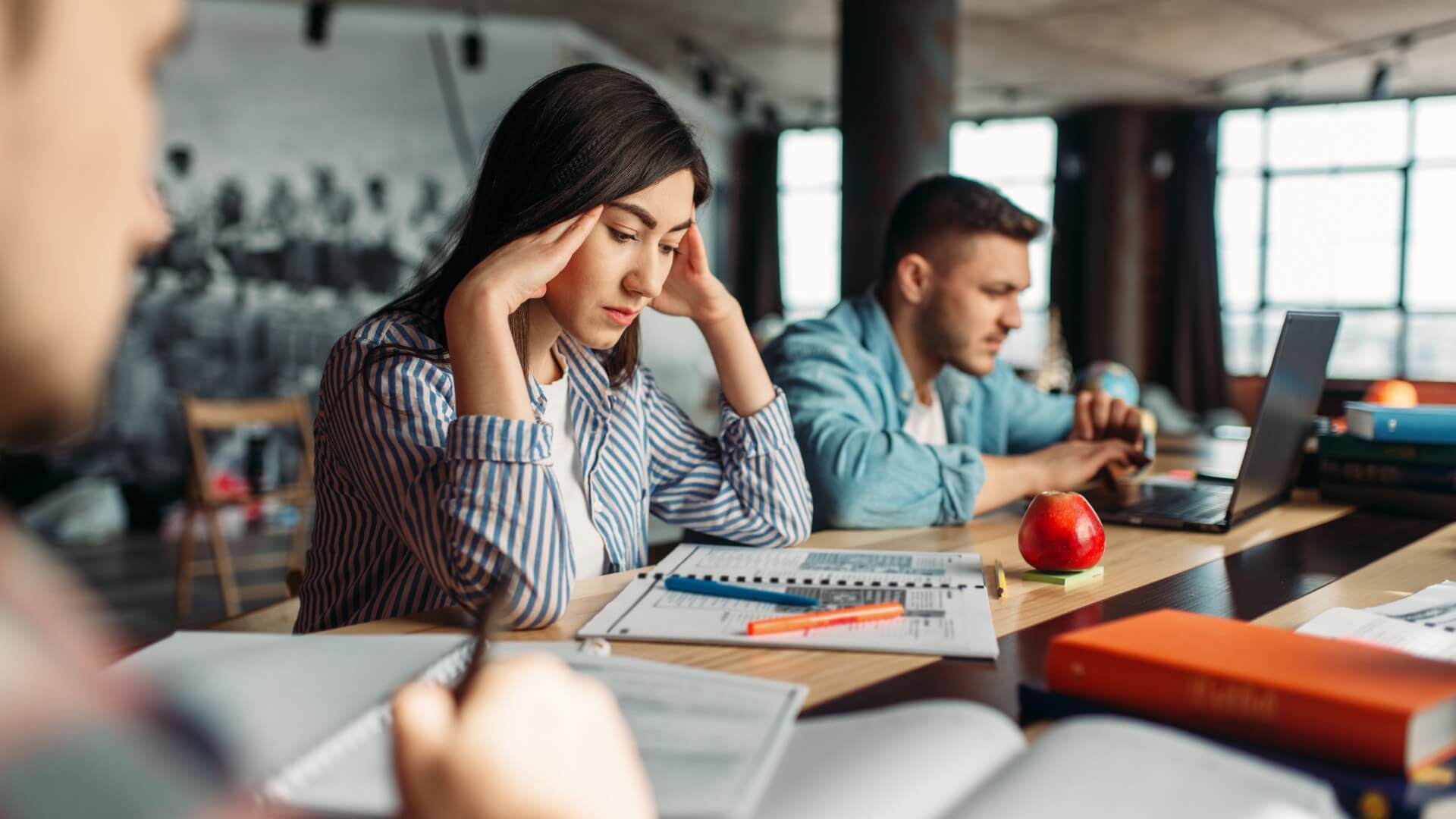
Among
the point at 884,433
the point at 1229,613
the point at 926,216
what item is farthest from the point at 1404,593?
the point at 926,216

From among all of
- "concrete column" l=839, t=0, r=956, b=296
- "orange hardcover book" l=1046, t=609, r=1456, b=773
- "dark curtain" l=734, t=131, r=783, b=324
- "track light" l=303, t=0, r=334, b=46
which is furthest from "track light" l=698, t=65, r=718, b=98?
"orange hardcover book" l=1046, t=609, r=1456, b=773

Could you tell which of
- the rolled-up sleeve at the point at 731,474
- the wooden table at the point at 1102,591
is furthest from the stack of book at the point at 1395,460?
the rolled-up sleeve at the point at 731,474

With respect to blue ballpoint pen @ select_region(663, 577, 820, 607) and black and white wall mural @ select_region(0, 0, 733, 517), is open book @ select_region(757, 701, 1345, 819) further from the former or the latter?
black and white wall mural @ select_region(0, 0, 733, 517)

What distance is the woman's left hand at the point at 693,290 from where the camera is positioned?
1.58 meters

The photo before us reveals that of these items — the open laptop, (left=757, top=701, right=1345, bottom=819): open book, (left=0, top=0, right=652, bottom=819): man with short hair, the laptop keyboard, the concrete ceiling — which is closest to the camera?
(left=0, top=0, right=652, bottom=819): man with short hair

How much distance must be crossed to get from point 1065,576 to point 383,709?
783 mm

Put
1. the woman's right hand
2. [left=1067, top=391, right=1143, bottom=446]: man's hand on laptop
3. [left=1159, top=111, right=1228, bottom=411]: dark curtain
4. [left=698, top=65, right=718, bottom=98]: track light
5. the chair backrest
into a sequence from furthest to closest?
[left=1159, top=111, right=1228, bottom=411]: dark curtain
[left=698, top=65, right=718, bottom=98]: track light
the chair backrest
[left=1067, top=391, right=1143, bottom=446]: man's hand on laptop
the woman's right hand

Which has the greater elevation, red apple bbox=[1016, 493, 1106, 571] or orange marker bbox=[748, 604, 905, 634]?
red apple bbox=[1016, 493, 1106, 571]

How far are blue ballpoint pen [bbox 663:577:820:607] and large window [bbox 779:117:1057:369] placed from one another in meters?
8.30

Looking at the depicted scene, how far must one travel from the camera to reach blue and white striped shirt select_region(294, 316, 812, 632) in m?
1.07

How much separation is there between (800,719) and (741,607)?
13.3 inches

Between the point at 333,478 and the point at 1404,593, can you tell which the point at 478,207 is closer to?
the point at 333,478

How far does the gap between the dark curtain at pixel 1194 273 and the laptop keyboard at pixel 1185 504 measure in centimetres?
796

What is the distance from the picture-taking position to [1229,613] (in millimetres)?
1032
